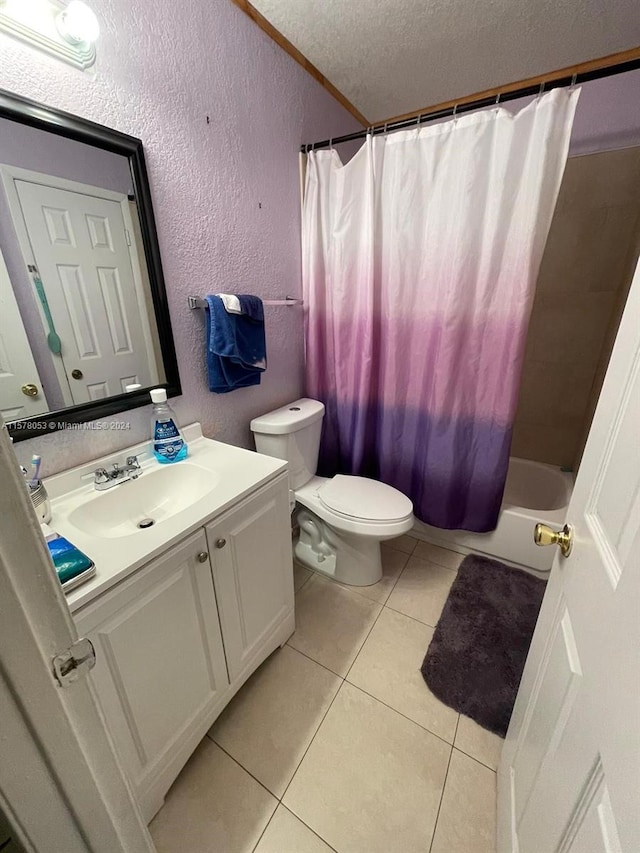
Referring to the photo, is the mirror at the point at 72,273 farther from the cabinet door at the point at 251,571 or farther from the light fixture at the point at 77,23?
the cabinet door at the point at 251,571

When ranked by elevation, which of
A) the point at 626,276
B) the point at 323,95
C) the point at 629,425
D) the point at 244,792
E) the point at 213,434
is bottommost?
the point at 244,792

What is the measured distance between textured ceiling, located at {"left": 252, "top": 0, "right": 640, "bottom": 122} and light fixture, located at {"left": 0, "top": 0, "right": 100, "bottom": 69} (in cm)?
69

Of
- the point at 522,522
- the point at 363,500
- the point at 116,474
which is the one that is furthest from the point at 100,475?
the point at 522,522

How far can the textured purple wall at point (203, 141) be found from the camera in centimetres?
94

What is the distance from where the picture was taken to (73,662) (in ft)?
1.24

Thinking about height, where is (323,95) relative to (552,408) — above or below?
above

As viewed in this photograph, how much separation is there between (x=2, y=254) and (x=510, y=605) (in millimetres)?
2133

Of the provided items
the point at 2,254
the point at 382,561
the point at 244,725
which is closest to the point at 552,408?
the point at 382,561

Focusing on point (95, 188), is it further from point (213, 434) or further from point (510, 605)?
point (510, 605)

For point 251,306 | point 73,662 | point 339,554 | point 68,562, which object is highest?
point 251,306

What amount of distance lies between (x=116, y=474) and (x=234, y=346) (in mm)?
594

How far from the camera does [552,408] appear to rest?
206 cm

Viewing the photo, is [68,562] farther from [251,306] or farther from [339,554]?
[339,554]

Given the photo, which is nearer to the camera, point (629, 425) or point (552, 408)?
point (629, 425)
